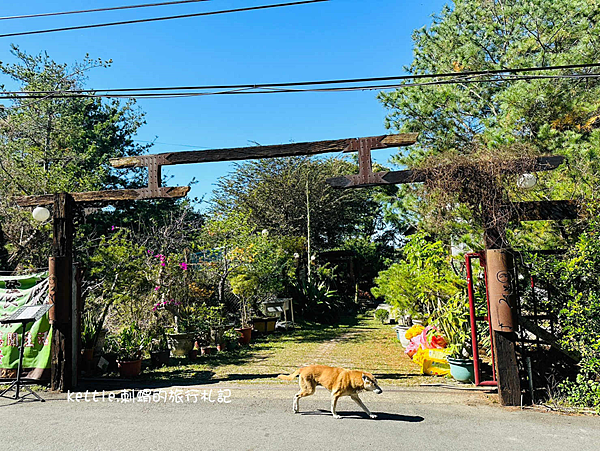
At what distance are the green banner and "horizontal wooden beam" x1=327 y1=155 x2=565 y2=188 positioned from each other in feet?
15.5

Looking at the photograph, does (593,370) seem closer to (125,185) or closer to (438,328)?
(438,328)

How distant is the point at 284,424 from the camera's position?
4609 millimetres

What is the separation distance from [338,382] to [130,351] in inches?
155

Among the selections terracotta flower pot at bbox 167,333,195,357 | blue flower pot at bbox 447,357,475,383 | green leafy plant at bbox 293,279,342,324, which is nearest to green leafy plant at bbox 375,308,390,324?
green leafy plant at bbox 293,279,342,324

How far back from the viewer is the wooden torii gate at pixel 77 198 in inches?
237

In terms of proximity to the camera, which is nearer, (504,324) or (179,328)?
(504,324)

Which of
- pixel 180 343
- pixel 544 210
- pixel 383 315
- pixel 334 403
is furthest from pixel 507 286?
pixel 383 315

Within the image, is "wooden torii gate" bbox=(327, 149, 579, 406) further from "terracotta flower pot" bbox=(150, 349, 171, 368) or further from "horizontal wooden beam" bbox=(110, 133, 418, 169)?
"terracotta flower pot" bbox=(150, 349, 171, 368)

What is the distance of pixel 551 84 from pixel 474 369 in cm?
652

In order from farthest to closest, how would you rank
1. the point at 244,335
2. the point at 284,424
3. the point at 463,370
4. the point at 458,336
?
the point at 244,335 → the point at 458,336 → the point at 463,370 → the point at 284,424

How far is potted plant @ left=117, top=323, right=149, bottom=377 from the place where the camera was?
6824 millimetres

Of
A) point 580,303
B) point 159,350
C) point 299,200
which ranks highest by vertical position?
point 299,200

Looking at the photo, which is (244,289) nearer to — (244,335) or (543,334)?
(244,335)

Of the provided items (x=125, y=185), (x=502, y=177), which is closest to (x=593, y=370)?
(x=502, y=177)
